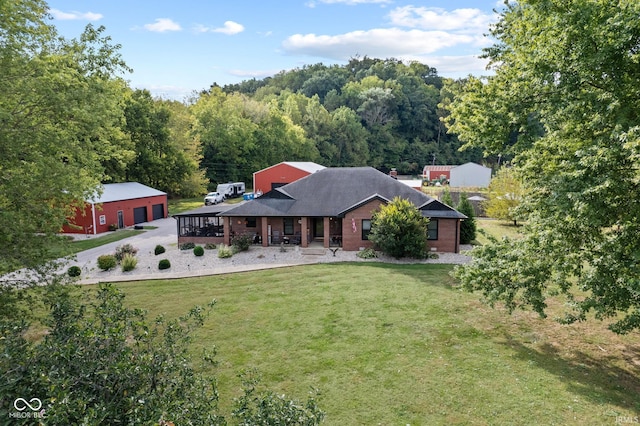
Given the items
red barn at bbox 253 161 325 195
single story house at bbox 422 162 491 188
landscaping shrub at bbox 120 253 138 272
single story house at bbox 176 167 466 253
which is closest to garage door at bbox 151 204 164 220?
red barn at bbox 253 161 325 195

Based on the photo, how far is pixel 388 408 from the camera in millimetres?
8992

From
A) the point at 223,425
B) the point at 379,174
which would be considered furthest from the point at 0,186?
the point at 379,174

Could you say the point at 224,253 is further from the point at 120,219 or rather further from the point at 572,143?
the point at 572,143

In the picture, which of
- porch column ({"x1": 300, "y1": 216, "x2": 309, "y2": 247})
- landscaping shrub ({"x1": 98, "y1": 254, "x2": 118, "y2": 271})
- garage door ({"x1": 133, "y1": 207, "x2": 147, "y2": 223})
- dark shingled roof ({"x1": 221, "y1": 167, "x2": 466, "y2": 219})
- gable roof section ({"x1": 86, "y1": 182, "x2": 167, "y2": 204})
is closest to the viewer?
landscaping shrub ({"x1": 98, "y1": 254, "x2": 118, "y2": 271})

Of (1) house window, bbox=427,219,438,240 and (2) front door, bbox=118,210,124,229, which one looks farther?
(2) front door, bbox=118,210,124,229

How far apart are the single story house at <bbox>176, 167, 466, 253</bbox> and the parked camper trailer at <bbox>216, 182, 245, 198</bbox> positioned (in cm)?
2271

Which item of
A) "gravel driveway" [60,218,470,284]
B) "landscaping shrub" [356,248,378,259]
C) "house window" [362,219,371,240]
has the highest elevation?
"house window" [362,219,371,240]

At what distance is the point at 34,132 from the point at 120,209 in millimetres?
26010

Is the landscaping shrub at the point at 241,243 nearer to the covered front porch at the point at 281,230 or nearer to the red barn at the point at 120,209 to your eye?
the covered front porch at the point at 281,230

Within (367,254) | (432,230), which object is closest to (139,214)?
(367,254)

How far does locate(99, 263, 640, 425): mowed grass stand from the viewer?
8969 millimetres

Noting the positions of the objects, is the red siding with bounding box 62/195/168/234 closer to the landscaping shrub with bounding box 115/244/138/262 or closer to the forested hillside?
the landscaping shrub with bounding box 115/244/138/262

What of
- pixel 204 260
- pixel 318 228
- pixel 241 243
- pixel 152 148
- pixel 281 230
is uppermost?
pixel 152 148

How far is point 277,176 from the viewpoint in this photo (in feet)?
156
